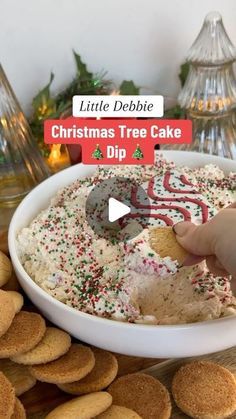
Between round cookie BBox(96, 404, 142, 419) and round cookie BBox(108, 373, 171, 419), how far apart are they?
0.01 metres

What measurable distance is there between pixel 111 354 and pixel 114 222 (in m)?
0.17

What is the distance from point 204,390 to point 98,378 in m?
0.12

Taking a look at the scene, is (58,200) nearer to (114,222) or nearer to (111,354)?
(114,222)

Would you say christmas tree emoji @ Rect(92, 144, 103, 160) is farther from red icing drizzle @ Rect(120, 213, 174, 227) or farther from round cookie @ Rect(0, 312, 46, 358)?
round cookie @ Rect(0, 312, 46, 358)

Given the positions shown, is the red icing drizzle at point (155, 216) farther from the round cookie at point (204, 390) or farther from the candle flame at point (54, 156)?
the candle flame at point (54, 156)

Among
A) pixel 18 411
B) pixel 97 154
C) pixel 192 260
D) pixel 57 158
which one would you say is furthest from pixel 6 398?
pixel 57 158

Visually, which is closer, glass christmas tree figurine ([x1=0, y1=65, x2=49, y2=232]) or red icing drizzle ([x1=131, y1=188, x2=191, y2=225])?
red icing drizzle ([x1=131, y1=188, x2=191, y2=225])

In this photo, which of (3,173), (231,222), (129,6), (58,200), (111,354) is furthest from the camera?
(129,6)

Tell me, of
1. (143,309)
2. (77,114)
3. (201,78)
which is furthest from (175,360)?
(201,78)

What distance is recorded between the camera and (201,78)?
1014mm

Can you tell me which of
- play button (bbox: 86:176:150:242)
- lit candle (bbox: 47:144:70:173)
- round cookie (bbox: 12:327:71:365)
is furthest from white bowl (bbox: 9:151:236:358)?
lit candle (bbox: 47:144:70:173)

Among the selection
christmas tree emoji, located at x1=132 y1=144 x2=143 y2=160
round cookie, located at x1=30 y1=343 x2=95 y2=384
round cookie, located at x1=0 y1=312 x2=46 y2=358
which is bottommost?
round cookie, located at x1=30 y1=343 x2=95 y2=384

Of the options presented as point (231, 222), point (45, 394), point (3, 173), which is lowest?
point (45, 394)

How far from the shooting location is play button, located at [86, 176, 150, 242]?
0.75 meters
